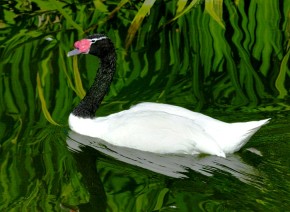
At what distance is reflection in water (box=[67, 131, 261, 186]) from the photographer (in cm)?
626

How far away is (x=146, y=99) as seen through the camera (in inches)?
308

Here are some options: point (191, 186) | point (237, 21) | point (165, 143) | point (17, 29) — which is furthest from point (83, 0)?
point (191, 186)

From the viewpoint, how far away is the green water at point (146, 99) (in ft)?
19.4

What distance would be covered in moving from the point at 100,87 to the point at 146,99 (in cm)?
50

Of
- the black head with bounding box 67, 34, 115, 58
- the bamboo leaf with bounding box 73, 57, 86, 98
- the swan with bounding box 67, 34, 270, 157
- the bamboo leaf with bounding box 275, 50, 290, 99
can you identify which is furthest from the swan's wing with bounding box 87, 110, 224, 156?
the bamboo leaf with bounding box 275, 50, 290, 99

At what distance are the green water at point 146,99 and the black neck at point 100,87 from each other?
4.3 inches

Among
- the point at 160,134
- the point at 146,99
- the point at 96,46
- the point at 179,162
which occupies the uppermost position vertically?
the point at 96,46

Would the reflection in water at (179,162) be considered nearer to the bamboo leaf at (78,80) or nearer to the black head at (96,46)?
the bamboo leaf at (78,80)

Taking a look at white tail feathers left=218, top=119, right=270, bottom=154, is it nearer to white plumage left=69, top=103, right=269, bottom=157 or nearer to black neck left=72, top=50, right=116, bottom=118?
white plumage left=69, top=103, right=269, bottom=157

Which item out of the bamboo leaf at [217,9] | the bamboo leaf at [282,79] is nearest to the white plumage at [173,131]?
the bamboo leaf at [217,9]

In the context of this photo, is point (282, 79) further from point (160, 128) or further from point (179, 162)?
point (179, 162)

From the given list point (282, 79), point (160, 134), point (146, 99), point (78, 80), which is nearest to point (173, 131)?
point (160, 134)

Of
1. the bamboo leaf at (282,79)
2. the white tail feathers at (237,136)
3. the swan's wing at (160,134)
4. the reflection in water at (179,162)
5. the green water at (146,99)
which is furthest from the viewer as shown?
the bamboo leaf at (282,79)

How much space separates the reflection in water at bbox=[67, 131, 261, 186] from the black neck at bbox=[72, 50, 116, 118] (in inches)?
17.2
